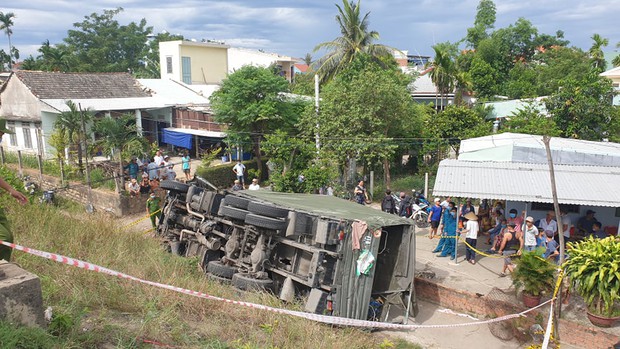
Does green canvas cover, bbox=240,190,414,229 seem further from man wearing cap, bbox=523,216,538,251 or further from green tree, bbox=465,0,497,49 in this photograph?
green tree, bbox=465,0,497,49

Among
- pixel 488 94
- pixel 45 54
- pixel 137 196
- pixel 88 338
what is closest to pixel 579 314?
pixel 88 338

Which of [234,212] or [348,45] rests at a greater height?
[348,45]

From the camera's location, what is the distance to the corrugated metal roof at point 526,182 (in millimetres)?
10848

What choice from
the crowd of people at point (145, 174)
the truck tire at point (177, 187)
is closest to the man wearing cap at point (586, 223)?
the truck tire at point (177, 187)

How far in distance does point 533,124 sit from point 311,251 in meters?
15.8

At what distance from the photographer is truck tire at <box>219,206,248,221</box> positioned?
859 cm

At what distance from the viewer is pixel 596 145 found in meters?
15.3

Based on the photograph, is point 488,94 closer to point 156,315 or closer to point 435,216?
point 435,216

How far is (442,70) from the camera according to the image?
102 feet

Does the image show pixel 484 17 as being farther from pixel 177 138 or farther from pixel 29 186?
pixel 29 186

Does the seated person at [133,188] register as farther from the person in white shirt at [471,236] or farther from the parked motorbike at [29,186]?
the person in white shirt at [471,236]

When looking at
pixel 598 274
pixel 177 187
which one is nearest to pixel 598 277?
pixel 598 274

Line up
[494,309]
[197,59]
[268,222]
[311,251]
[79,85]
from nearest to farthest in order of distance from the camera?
[311,251] → [268,222] → [494,309] → [79,85] → [197,59]

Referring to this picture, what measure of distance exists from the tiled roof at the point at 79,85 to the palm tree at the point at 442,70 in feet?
62.7
